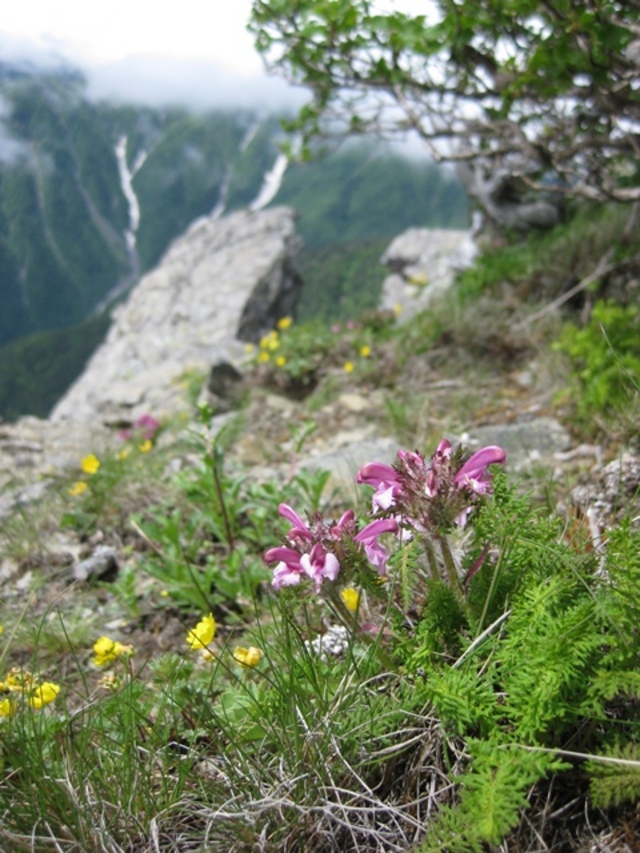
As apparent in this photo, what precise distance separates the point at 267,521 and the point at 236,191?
681 feet

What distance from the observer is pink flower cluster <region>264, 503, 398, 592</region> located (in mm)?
1396

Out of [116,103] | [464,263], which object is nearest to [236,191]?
[116,103]

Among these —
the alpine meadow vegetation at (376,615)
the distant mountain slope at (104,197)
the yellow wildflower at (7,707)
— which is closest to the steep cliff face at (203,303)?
the alpine meadow vegetation at (376,615)

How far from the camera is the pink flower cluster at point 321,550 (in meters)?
1.40

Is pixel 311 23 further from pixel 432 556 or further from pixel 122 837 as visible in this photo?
pixel 122 837

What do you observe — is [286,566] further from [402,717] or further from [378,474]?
[402,717]

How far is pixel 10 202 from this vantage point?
163875 mm

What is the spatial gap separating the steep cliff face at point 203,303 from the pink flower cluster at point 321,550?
11088mm

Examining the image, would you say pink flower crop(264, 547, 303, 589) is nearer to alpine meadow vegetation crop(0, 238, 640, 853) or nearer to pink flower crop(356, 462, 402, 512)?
alpine meadow vegetation crop(0, 238, 640, 853)

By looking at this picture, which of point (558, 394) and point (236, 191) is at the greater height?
point (236, 191)

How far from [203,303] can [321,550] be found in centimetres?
1508

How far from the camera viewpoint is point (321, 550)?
141cm

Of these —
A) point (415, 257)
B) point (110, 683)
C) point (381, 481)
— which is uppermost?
point (415, 257)

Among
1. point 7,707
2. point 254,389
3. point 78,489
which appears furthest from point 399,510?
point 254,389
